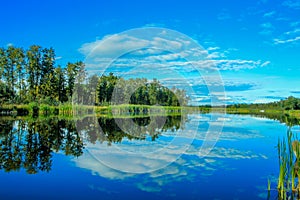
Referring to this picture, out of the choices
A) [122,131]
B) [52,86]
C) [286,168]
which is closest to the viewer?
[286,168]

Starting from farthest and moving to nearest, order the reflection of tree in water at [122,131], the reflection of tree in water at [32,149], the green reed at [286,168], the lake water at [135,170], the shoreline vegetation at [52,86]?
the shoreline vegetation at [52,86], the reflection of tree in water at [122,131], the reflection of tree in water at [32,149], the lake water at [135,170], the green reed at [286,168]

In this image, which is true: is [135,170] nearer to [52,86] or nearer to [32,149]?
[32,149]

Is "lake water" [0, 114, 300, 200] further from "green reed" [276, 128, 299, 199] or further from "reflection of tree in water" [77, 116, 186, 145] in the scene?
"reflection of tree in water" [77, 116, 186, 145]

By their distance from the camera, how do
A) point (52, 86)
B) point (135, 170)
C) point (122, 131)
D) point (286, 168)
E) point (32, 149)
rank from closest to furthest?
point (286, 168)
point (135, 170)
point (32, 149)
point (122, 131)
point (52, 86)

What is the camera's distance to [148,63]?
29.3 feet

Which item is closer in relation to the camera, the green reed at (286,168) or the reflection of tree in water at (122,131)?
the green reed at (286,168)

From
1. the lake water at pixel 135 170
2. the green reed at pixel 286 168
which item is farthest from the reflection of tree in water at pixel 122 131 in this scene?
the green reed at pixel 286 168

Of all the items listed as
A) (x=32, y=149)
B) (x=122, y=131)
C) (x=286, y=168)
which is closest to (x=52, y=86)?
(x=122, y=131)

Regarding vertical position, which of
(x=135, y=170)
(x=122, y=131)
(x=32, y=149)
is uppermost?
(x=122, y=131)

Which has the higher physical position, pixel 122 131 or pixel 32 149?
pixel 122 131

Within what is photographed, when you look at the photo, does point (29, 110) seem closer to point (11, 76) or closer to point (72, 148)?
point (11, 76)

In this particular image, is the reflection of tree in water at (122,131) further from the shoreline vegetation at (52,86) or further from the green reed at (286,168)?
the shoreline vegetation at (52,86)

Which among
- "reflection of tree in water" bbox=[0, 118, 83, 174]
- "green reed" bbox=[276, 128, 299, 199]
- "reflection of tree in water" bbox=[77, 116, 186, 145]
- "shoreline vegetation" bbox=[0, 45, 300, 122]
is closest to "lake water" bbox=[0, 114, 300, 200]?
"reflection of tree in water" bbox=[0, 118, 83, 174]

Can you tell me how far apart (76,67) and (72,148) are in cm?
3109
